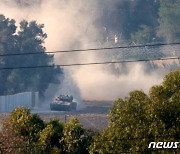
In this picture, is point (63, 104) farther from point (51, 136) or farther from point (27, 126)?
point (51, 136)

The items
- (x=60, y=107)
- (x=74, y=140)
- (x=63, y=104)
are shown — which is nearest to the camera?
(x=74, y=140)

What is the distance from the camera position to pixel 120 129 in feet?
66.5

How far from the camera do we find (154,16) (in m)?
117

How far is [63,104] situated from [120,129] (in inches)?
2197

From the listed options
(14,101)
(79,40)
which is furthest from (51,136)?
(79,40)

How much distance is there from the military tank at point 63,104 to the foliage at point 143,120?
53.6 metres

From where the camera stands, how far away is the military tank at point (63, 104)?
247 feet

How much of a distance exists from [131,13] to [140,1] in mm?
2626

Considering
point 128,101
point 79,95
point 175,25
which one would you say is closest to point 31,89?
point 79,95

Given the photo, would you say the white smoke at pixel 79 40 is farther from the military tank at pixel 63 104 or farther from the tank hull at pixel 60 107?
the tank hull at pixel 60 107

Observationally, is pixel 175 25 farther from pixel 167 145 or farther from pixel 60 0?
pixel 167 145

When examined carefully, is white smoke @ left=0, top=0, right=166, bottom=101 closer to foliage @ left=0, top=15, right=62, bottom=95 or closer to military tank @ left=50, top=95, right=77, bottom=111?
military tank @ left=50, top=95, right=77, bottom=111

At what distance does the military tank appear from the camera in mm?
75175

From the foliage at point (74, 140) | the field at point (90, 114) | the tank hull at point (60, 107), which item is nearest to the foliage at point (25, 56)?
the tank hull at point (60, 107)
